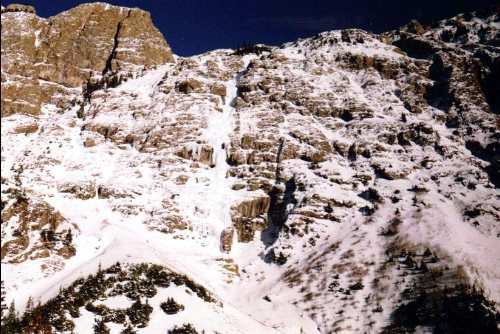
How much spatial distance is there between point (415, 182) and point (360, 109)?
90.8 ft

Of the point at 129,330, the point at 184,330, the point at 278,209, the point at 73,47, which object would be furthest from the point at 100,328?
the point at 73,47

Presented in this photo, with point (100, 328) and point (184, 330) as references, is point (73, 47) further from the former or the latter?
point (184, 330)

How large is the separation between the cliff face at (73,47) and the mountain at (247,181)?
560 mm

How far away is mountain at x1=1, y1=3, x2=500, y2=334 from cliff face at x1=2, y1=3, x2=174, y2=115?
56 cm

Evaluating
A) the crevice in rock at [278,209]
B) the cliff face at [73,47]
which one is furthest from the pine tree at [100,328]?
the cliff face at [73,47]

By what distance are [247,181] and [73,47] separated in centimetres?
7774

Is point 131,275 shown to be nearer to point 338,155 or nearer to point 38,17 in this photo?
point 338,155

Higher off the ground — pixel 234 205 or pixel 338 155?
pixel 338 155

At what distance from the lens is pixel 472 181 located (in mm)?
91438

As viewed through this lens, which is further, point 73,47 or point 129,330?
point 73,47

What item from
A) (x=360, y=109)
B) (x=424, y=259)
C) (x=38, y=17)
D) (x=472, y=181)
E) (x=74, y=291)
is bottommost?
(x=74, y=291)

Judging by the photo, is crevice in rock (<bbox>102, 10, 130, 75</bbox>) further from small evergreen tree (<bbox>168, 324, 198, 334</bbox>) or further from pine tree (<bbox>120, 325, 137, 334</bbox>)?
small evergreen tree (<bbox>168, 324, 198, 334</bbox>)

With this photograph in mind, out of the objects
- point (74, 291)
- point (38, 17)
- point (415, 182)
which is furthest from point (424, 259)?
point (38, 17)

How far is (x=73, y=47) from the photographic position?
5645 inches
